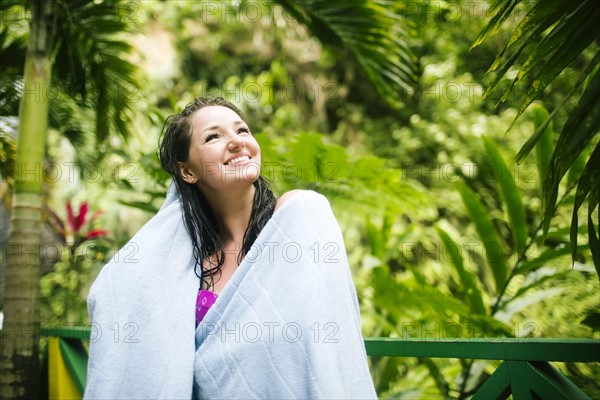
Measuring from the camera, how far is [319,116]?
612 cm

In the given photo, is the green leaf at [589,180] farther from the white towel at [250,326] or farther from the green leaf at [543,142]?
the green leaf at [543,142]

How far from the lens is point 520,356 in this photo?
3.25 ft

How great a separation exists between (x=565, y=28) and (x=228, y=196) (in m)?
0.89

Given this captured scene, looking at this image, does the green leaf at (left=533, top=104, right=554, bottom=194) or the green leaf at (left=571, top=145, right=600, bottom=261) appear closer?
the green leaf at (left=571, top=145, right=600, bottom=261)

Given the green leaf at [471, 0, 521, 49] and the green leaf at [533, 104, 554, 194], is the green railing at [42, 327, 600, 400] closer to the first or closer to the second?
the green leaf at [471, 0, 521, 49]

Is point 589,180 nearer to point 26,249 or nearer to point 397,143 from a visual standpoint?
point 26,249

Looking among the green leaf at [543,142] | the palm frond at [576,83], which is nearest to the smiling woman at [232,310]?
the palm frond at [576,83]

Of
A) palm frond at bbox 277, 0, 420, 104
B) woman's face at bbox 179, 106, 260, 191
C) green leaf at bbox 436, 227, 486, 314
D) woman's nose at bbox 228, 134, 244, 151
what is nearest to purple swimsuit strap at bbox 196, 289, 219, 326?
woman's face at bbox 179, 106, 260, 191

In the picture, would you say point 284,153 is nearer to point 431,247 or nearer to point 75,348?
point 75,348

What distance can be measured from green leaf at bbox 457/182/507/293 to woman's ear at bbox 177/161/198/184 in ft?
3.31

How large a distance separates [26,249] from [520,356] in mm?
1623

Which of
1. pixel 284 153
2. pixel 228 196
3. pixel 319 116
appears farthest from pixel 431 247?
pixel 228 196

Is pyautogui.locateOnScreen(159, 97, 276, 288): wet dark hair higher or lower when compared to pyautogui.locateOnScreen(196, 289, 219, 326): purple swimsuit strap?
higher

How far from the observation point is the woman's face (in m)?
1.28
